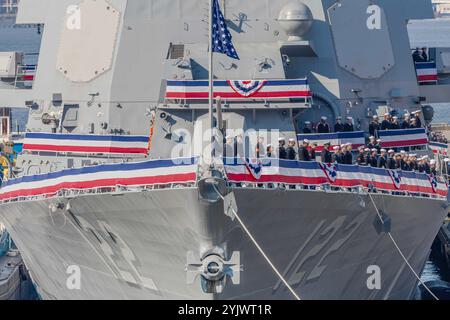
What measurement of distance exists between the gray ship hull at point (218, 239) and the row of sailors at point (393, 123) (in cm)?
229

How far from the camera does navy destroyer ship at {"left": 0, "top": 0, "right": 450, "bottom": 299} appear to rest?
77.0 ft

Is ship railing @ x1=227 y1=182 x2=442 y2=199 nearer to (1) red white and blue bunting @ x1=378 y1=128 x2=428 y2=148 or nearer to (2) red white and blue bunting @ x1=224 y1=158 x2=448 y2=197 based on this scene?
(2) red white and blue bunting @ x1=224 y1=158 x2=448 y2=197

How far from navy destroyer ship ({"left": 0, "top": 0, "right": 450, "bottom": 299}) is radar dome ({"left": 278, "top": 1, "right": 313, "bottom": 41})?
0.03m

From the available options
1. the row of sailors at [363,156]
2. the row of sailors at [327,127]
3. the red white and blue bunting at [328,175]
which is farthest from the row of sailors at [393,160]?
the row of sailors at [327,127]

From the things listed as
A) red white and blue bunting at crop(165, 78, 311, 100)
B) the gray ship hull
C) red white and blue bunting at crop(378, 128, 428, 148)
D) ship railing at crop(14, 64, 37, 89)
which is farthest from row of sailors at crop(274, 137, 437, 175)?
ship railing at crop(14, 64, 37, 89)

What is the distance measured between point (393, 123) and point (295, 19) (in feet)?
11.0

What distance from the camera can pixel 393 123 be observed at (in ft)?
95.8

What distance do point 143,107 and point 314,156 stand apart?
4588 millimetres

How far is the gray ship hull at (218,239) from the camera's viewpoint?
2325 centimetres

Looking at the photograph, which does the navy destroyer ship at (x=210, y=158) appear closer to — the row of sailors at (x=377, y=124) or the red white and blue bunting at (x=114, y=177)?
the red white and blue bunting at (x=114, y=177)

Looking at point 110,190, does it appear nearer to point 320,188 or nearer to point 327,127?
point 320,188

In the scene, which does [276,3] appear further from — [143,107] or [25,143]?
[25,143]

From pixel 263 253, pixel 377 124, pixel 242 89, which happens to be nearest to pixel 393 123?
pixel 377 124

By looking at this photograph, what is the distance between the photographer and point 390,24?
103 feet
